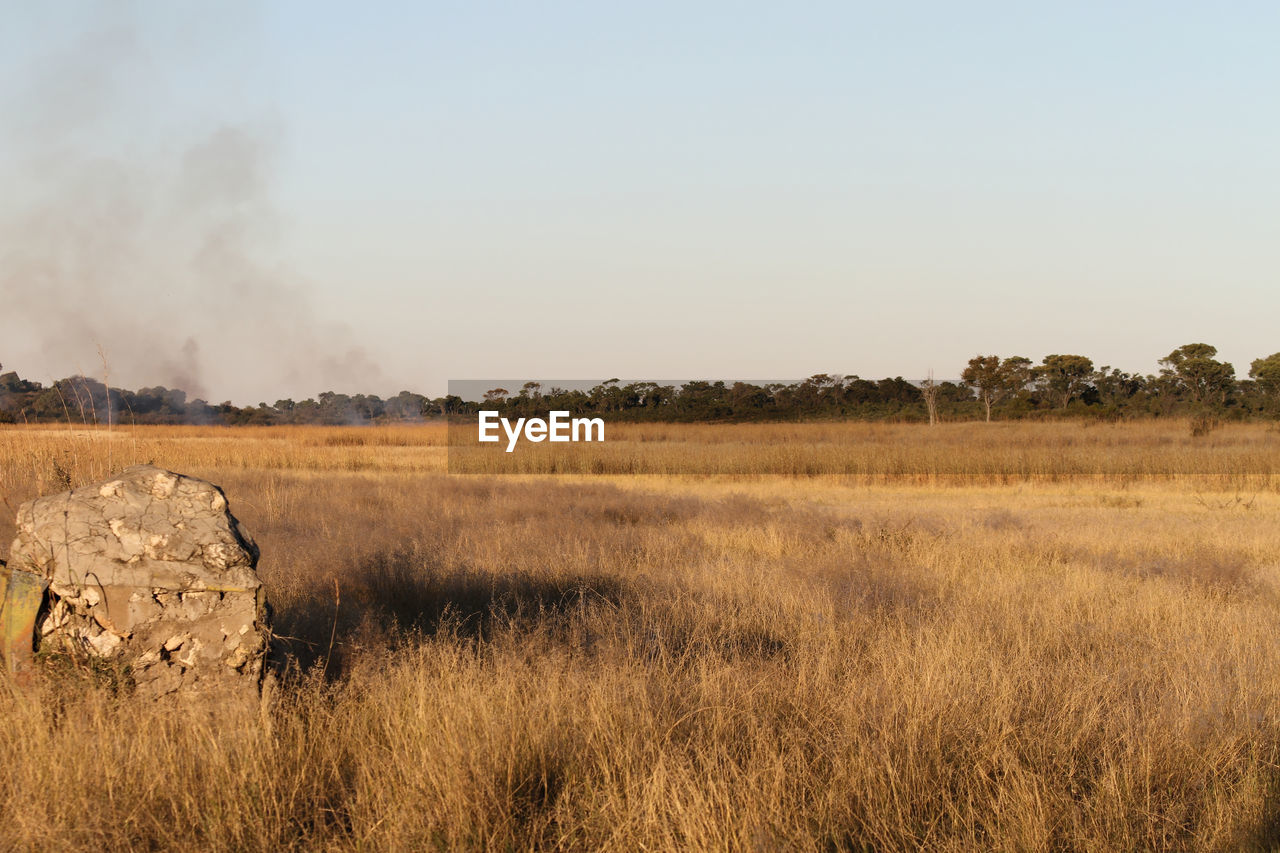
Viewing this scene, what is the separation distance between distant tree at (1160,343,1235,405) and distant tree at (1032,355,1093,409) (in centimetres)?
547

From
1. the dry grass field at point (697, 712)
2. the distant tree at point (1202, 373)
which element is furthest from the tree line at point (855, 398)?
the dry grass field at point (697, 712)

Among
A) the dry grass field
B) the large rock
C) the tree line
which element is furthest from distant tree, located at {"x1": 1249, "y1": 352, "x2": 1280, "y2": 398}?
the large rock

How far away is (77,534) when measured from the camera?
3789 mm

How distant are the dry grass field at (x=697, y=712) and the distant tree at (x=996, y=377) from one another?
171 ft

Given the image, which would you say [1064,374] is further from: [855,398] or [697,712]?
[697,712]

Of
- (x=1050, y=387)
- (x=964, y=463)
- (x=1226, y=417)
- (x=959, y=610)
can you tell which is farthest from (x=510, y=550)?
(x=1050, y=387)

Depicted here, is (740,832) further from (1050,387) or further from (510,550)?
(1050,387)

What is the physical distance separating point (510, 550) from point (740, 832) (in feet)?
20.9

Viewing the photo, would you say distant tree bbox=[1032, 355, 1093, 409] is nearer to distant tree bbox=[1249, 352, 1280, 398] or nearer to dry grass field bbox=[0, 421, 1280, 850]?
distant tree bbox=[1249, 352, 1280, 398]

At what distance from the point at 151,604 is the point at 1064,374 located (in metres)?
66.6

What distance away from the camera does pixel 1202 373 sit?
176 feet

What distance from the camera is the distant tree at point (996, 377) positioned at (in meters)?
59.1

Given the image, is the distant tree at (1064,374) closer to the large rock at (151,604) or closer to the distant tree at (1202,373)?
the distant tree at (1202,373)

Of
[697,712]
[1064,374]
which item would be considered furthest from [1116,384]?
[697,712]
